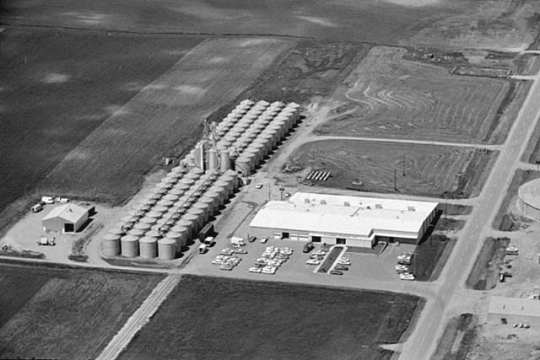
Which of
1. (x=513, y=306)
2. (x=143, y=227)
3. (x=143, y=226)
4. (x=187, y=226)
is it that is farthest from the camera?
(x=187, y=226)

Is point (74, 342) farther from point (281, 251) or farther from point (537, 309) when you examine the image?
point (537, 309)

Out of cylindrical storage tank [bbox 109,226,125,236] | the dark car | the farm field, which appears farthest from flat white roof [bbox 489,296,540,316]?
cylindrical storage tank [bbox 109,226,125,236]

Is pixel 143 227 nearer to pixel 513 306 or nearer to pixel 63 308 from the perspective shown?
pixel 63 308

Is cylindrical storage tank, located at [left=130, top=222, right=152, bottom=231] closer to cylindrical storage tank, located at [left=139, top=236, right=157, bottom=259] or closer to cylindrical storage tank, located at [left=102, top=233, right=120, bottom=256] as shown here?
cylindrical storage tank, located at [left=139, top=236, right=157, bottom=259]

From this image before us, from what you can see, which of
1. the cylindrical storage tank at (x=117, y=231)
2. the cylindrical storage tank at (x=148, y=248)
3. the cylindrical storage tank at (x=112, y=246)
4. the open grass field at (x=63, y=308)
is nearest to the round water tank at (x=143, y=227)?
the cylindrical storage tank at (x=117, y=231)

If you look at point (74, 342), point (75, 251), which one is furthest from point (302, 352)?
point (75, 251)

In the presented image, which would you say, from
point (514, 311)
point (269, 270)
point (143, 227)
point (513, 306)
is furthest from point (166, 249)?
point (514, 311)
